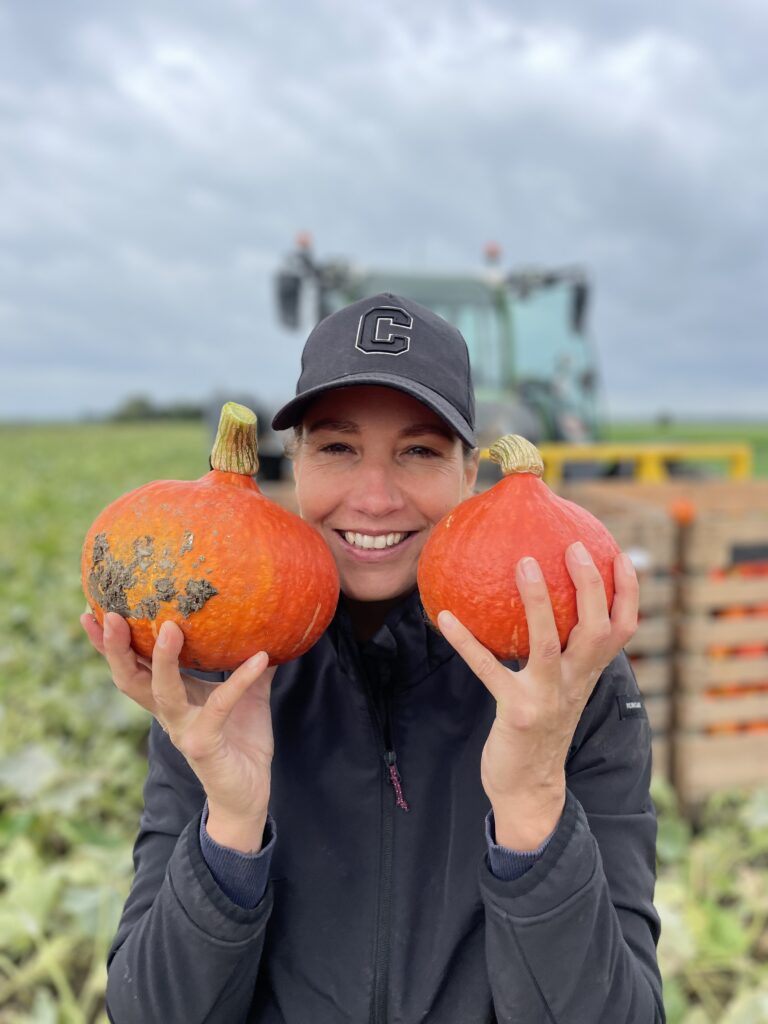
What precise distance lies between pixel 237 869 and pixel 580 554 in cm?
83

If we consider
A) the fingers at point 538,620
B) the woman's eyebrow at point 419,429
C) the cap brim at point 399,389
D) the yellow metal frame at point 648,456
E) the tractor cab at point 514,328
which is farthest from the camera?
the tractor cab at point 514,328

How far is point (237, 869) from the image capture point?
1.45 meters

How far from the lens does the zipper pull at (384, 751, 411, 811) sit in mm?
1651

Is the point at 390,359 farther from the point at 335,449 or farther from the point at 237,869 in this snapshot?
the point at 237,869

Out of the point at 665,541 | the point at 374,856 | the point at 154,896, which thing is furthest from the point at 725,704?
the point at 154,896

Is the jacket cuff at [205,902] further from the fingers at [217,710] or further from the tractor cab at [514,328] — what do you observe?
the tractor cab at [514,328]

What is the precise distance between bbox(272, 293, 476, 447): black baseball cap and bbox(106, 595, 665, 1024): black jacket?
0.46 metres

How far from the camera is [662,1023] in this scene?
160 centimetres

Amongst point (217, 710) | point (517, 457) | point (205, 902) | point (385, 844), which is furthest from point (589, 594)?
point (205, 902)

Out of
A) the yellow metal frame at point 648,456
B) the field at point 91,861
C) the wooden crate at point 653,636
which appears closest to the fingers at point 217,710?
the field at point 91,861

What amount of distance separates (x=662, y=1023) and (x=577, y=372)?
719 centimetres

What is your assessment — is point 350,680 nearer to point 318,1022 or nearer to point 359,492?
point 359,492

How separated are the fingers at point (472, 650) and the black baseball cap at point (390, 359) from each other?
1.40 feet

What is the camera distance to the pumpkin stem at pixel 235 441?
1.43 meters
